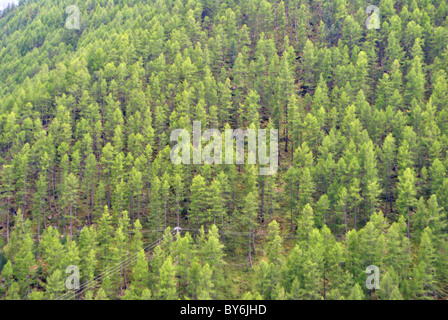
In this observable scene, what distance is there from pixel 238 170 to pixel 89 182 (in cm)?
2910

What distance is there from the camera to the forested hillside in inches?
2248

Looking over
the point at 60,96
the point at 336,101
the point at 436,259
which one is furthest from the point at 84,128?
the point at 436,259

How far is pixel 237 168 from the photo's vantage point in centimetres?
8262

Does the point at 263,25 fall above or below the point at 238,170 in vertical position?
above

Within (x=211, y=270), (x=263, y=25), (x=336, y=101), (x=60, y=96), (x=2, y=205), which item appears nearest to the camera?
(x=211, y=270)

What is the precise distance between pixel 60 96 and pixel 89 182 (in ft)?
115

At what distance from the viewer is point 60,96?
101m

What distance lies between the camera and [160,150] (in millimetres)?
84000

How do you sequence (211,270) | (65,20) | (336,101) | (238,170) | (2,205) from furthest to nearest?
(65,20)
(336,101)
(238,170)
(2,205)
(211,270)

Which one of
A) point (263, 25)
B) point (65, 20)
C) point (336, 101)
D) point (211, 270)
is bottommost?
point (211, 270)

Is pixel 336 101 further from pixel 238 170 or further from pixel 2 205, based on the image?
pixel 2 205

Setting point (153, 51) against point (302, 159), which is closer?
point (302, 159)

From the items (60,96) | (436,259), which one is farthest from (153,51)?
(436,259)

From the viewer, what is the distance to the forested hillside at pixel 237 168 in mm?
57094
